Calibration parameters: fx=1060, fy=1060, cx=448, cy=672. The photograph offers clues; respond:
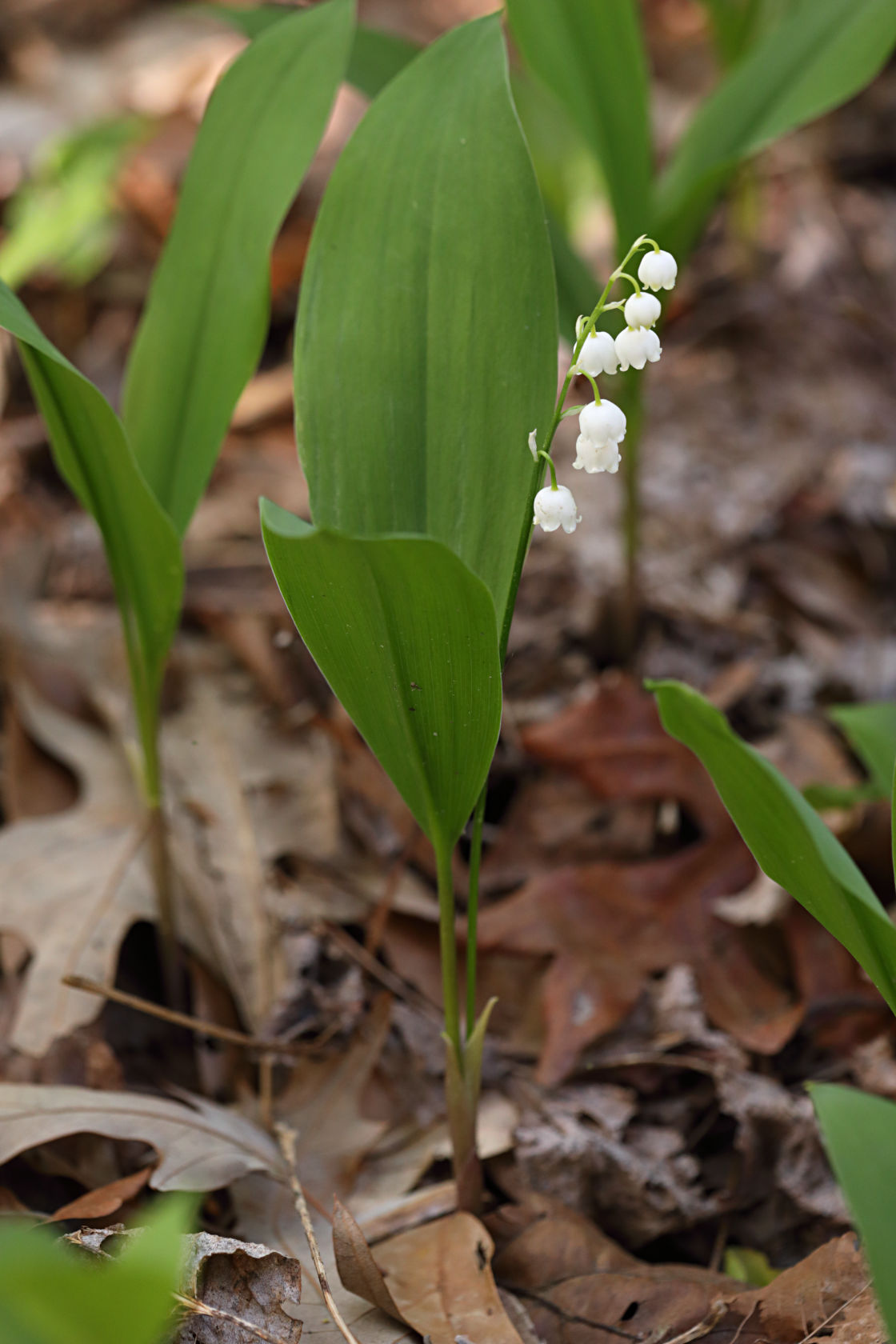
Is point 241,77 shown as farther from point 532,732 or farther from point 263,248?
point 532,732

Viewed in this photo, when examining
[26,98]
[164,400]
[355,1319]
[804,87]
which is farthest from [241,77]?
[26,98]

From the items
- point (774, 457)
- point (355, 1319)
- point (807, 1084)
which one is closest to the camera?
point (807, 1084)

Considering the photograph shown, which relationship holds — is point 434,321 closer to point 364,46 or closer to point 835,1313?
point 835,1313

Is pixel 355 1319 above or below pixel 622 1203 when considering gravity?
above

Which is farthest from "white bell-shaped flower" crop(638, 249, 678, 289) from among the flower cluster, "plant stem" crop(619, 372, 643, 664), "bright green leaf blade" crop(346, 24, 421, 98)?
"bright green leaf blade" crop(346, 24, 421, 98)

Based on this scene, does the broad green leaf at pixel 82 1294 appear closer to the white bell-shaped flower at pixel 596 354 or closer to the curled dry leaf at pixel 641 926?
the white bell-shaped flower at pixel 596 354

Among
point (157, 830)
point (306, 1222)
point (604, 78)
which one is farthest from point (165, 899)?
point (604, 78)
